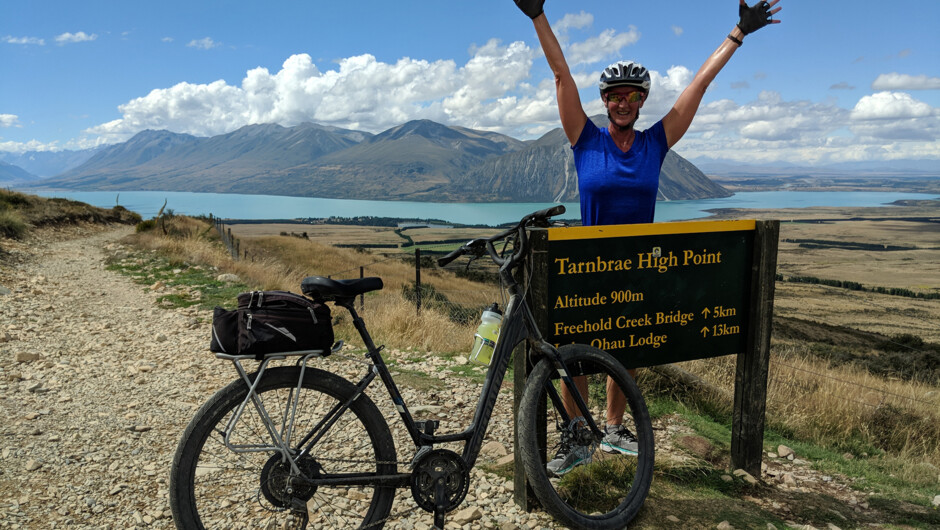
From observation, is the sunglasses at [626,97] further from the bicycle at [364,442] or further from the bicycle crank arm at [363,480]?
the bicycle crank arm at [363,480]

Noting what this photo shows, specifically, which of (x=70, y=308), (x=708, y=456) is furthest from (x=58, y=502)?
(x=70, y=308)

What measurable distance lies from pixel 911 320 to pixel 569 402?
184 feet

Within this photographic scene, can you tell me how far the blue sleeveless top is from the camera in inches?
128

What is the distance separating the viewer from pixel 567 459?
304 cm

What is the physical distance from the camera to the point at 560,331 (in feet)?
9.96

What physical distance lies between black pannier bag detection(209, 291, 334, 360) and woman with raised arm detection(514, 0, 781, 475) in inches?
62.7

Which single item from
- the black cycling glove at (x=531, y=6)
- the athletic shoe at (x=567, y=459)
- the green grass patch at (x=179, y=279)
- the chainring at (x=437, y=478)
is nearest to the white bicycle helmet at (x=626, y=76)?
the black cycling glove at (x=531, y=6)

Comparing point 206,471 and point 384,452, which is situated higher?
point 384,452

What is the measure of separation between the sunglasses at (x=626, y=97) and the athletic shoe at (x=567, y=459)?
1960 millimetres

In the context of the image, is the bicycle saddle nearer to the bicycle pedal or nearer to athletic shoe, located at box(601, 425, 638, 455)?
the bicycle pedal

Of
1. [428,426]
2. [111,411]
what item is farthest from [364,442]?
[111,411]

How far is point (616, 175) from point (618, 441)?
1.62 meters

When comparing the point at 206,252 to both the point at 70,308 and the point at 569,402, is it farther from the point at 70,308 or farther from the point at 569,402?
the point at 569,402

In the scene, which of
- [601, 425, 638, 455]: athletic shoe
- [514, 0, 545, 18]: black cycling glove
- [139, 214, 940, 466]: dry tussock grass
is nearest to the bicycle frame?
[601, 425, 638, 455]: athletic shoe
